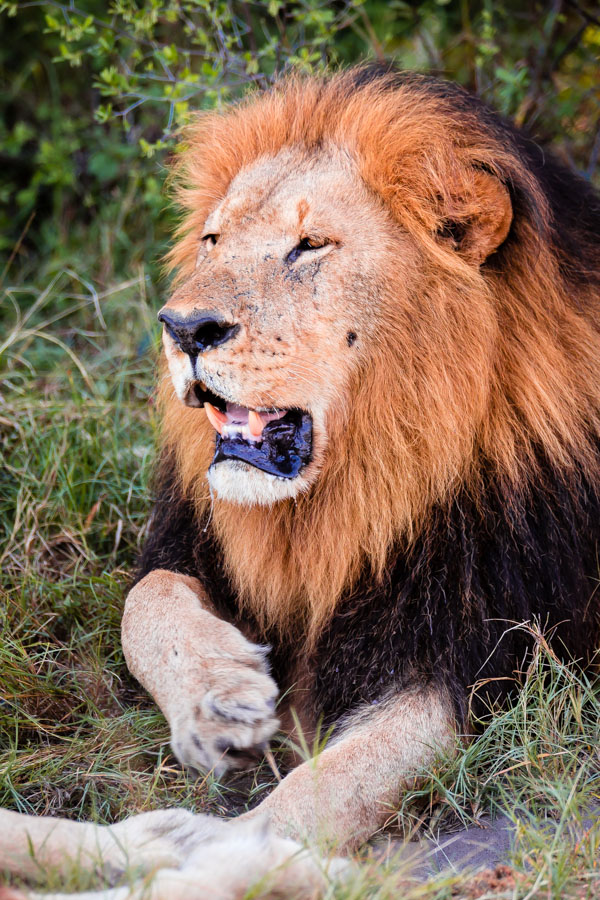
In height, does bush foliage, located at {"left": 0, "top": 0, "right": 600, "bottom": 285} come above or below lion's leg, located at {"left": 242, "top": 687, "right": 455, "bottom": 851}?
above

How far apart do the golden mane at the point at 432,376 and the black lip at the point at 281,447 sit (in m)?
0.09

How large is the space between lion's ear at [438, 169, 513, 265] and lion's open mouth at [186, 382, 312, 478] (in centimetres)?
60

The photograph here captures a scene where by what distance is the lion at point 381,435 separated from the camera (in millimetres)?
2496

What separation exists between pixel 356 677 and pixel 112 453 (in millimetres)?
1709

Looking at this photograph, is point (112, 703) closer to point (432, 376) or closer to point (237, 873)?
point (237, 873)

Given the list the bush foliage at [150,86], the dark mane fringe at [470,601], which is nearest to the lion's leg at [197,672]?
the dark mane fringe at [470,601]

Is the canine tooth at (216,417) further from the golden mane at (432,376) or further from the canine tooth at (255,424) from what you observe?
the golden mane at (432,376)

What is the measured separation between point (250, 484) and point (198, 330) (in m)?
0.41

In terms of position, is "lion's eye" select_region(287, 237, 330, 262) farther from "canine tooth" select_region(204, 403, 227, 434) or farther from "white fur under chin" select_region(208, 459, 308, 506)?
"white fur under chin" select_region(208, 459, 308, 506)

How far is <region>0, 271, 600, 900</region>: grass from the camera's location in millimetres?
2234

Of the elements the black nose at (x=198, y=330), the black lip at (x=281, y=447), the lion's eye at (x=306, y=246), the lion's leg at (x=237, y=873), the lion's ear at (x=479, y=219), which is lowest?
the lion's leg at (x=237, y=873)

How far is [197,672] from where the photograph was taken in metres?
2.54

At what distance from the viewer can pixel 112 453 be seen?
4.04m

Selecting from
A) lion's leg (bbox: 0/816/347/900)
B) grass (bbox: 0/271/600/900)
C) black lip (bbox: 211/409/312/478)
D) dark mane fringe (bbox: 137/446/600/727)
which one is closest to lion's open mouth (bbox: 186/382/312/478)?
black lip (bbox: 211/409/312/478)
